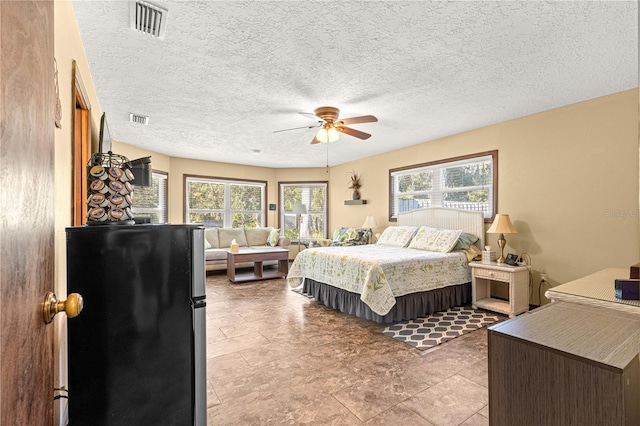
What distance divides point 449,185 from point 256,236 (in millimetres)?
4284

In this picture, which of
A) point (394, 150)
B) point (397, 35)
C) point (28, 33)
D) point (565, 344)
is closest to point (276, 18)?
point (397, 35)

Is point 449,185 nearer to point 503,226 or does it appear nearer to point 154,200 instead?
point 503,226

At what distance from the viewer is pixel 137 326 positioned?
1.22m

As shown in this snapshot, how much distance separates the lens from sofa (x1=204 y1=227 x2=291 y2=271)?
20.2ft

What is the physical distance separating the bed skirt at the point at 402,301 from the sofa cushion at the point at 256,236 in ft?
10.0

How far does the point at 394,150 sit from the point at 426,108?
2.29m

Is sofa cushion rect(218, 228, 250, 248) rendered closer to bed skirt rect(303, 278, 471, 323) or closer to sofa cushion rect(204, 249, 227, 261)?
sofa cushion rect(204, 249, 227, 261)

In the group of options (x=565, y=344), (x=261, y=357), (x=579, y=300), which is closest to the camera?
(x=565, y=344)

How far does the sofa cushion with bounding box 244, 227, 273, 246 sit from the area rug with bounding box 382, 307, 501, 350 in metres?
4.36

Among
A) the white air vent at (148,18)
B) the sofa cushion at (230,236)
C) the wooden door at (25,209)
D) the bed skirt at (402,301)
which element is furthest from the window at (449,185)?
the wooden door at (25,209)

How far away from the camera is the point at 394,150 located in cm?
588

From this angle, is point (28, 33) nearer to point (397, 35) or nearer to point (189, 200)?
point (397, 35)

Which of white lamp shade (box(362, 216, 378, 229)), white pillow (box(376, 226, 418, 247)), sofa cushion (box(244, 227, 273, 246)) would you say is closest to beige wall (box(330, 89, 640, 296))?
white pillow (box(376, 226, 418, 247))

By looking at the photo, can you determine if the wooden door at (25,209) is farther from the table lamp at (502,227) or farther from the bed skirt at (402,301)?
the table lamp at (502,227)
